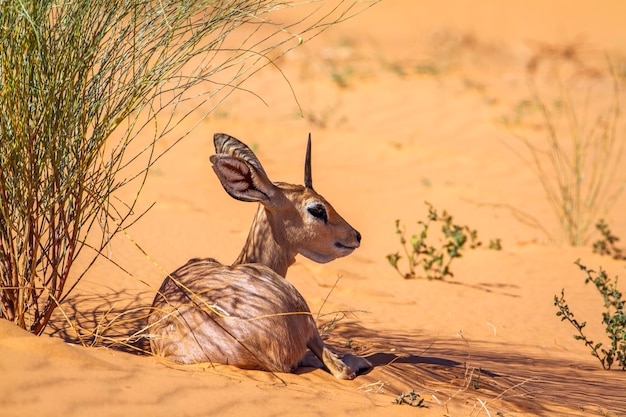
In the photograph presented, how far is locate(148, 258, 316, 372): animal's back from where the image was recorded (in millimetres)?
4492

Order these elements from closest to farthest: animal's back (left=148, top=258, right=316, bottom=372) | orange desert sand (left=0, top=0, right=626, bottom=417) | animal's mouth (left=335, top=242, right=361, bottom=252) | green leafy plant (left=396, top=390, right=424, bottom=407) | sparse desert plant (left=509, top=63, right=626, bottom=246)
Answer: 1. orange desert sand (left=0, top=0, right=626, bottom=417)
2. green leafy plant (left=396, top=390, right=424, bottom=407)
3. animal's back (left=148, top=258, right=316, bottom=372)
4. animal's mouth (left=335, top=242, right=361, bottom=252)
5. sparse desert plant (left=509, top=63, right=626, bottom=246)

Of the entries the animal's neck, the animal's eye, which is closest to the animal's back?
the animal's neck

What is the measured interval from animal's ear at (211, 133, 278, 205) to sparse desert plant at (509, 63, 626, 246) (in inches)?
165

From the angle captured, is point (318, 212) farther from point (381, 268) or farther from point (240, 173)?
point (381, 268)

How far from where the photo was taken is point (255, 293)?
184 inches

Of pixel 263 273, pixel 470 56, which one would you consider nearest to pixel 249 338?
pixel 263 273

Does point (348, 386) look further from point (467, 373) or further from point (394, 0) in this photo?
point (394, 0)

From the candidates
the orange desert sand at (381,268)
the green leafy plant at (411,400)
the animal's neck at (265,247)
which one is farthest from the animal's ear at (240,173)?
the green leafy plant at (411,400)

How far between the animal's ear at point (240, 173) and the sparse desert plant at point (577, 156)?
4.18m

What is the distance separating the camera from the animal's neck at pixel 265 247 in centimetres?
534

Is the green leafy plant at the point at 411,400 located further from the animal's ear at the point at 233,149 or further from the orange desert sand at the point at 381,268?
the animal's ear at the point at 233,149

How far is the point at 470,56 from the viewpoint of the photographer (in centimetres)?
2170

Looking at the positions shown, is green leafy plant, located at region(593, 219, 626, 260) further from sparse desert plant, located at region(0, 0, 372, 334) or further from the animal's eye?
sparse desert plant, located at region(0, 0, 372, 334)

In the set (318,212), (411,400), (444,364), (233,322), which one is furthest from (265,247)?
(411,400)
